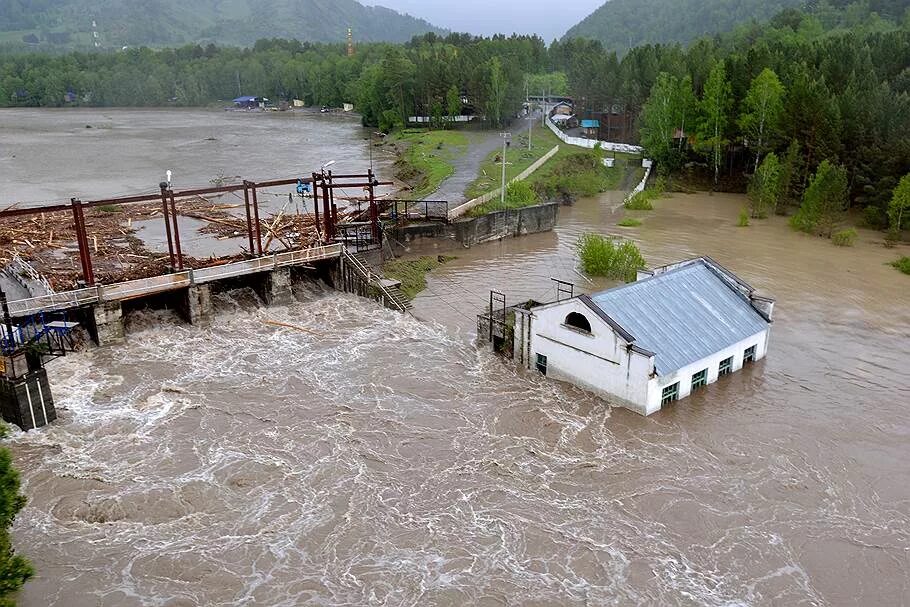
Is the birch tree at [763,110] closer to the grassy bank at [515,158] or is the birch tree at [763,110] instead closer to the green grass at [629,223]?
the green grass at [629,223]

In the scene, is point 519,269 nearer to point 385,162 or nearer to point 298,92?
point 385,162

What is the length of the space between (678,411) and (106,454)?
1995cm

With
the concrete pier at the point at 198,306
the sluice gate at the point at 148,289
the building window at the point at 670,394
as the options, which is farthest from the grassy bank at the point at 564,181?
the building window at the point at 670,394

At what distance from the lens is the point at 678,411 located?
26297mm

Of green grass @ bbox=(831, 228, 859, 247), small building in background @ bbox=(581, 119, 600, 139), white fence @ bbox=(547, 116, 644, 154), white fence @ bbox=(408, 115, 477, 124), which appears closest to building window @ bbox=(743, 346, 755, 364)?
green grass @ bbox=(831, 228, 859, 247)

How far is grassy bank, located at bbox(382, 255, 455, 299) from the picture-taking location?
3997 cm

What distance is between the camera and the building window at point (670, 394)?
26219mm

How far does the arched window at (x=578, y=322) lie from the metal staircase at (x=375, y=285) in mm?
11487

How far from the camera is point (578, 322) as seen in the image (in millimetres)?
27109

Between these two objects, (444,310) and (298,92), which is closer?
(444,310)

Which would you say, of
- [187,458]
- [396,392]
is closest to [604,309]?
[396,392]

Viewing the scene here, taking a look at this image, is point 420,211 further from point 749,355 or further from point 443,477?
point 443,477

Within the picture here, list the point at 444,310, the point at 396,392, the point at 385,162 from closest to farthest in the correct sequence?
the point at 396,392, the point at 444,310, the point at 385,162

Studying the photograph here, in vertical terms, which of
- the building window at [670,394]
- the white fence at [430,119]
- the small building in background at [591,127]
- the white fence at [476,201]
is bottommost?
the building window at [670,394]
